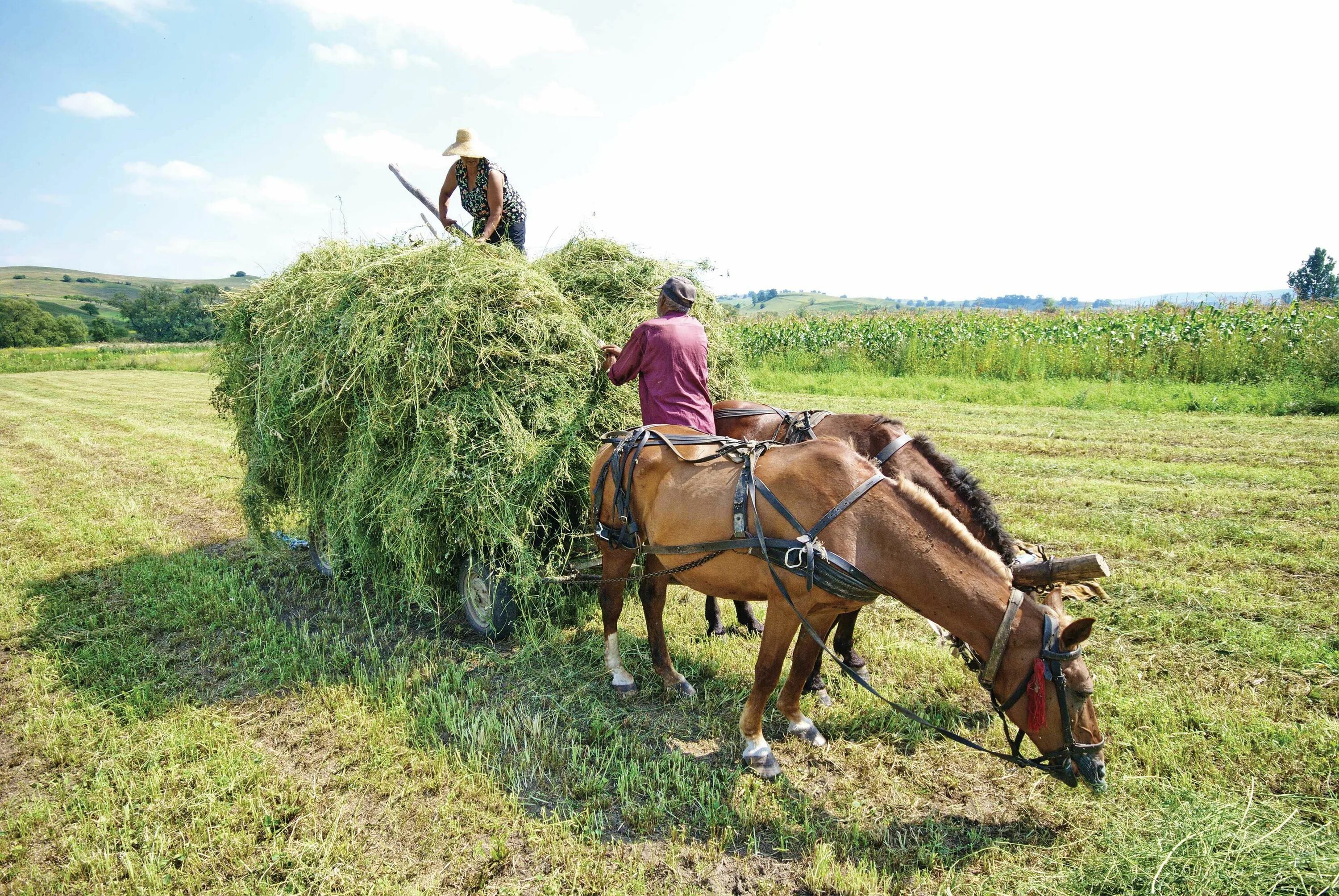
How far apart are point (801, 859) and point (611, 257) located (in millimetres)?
4961

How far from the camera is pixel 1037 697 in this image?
297cm

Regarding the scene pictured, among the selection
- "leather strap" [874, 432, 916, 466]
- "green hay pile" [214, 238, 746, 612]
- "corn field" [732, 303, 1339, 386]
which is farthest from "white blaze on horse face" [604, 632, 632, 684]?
"corn field" [732, 303, 1339, 386]

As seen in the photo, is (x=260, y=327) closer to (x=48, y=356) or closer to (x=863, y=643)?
(x=863, y=643)

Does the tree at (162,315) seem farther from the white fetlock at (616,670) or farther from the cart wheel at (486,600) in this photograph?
the white fetlock at (616,670)

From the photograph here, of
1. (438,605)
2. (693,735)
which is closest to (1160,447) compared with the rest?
(693,735)

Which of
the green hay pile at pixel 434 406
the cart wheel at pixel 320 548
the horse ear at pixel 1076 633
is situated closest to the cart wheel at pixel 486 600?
the green hay pile at pixel 434 406

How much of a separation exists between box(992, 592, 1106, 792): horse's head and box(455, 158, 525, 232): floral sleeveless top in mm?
5783

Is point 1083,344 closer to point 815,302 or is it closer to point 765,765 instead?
point 765,765

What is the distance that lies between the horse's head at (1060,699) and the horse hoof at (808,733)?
1210 millimetres

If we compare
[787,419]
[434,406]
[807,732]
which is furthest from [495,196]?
[807,732]

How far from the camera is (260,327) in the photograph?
5.57 m

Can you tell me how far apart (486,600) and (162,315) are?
71306 mm

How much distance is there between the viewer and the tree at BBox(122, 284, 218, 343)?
49.8m

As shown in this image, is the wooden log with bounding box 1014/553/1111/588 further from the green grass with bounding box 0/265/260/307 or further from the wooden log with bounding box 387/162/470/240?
the green grass with bounding box 0/265/260/307
